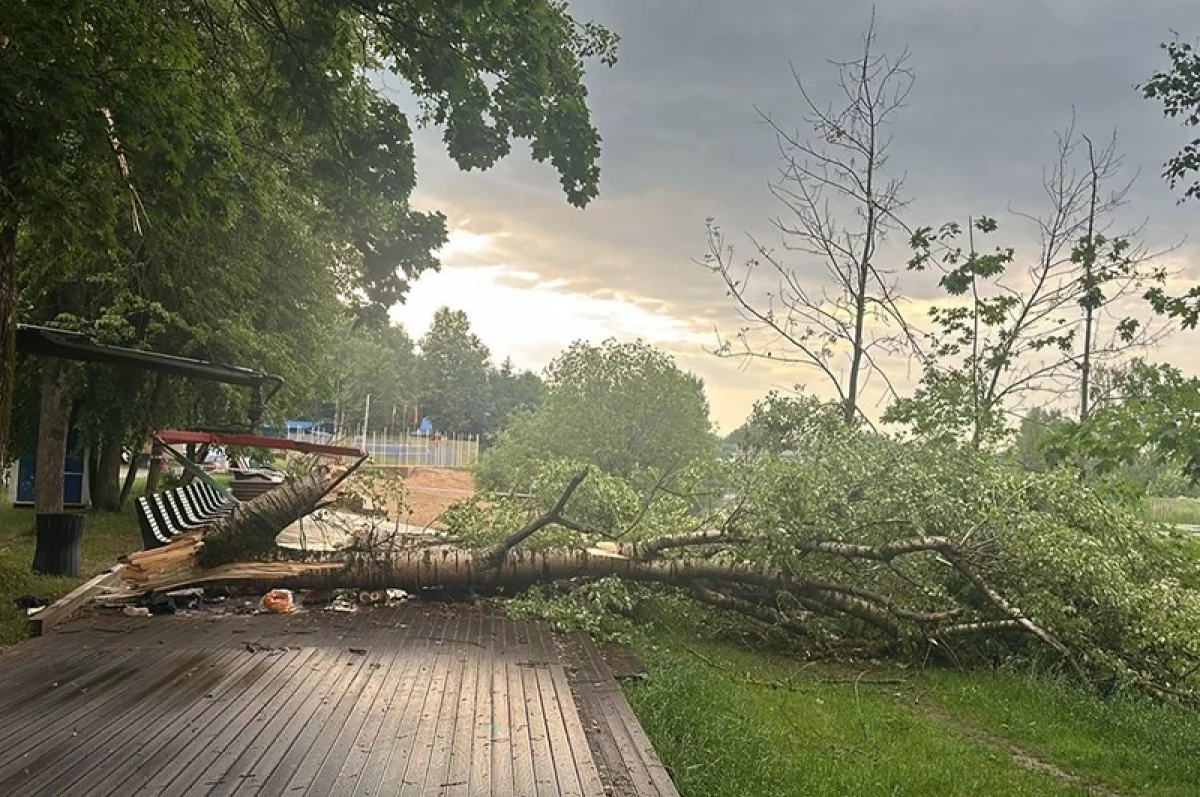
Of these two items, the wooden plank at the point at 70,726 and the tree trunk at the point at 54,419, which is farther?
the tree trunk at the point at 54,419

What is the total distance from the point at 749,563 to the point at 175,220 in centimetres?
516

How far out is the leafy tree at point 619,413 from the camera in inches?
670

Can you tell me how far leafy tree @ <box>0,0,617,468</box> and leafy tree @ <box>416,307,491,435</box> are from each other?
47673 mm

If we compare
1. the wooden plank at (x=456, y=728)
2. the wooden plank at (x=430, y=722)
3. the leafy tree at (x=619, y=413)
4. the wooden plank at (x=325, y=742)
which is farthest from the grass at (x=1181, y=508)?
the wooden plank at (x=325, y=742)

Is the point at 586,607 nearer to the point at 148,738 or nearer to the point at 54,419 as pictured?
the point at 148,738

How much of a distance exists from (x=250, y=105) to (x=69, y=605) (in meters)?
4.46

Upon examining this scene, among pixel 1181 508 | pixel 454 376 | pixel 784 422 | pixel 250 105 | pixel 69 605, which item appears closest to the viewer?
pixel 69 605

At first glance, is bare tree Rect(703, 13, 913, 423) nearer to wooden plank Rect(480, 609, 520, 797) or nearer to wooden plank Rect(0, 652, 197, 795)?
wooden plank Rect(480, 609, 520, 797)

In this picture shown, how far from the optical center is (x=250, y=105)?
26.1ft

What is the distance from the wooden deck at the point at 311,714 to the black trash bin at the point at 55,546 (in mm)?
2481

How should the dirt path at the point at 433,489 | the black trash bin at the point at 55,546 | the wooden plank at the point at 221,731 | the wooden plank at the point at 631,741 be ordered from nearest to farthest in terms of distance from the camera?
1. the wooden plank at the point at 221,731
2. the wooden plank at the point at 631,741
3. the black trash bin at the point at 55,546
4. the dirt path at the point at 433,489

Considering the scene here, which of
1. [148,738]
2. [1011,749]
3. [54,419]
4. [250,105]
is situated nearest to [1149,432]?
[1011,749]

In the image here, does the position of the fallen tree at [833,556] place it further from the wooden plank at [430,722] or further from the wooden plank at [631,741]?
the wooden plank at [631,741]

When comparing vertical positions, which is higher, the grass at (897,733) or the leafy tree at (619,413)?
the leafy tree at (619,413)
